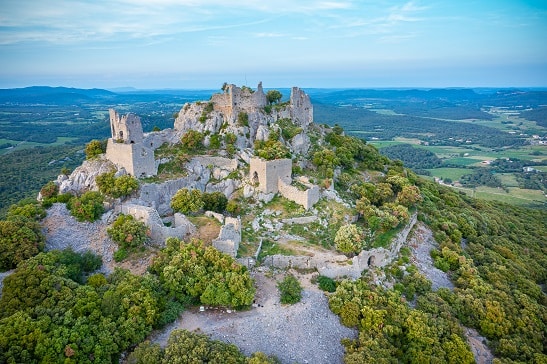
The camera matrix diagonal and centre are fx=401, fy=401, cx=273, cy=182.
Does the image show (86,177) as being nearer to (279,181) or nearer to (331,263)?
(279,181)

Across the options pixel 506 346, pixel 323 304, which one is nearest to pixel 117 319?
pixel 323 304

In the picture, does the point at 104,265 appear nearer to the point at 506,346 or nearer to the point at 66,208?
the point at 66,208

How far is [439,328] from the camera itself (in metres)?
28.6

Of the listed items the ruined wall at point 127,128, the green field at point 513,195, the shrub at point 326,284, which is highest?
the ruined wall at point 127,128

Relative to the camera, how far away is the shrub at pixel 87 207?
33812 mm

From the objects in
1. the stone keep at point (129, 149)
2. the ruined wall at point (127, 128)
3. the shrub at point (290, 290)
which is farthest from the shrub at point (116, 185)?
the shrub at point (290, 290)

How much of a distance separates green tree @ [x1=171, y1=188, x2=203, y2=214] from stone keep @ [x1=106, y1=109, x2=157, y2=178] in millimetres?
5620

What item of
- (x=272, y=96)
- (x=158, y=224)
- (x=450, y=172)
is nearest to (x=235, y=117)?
(x=272, y=96)

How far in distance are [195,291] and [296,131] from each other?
29381 mm

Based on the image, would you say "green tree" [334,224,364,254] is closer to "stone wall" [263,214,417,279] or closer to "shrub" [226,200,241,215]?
"stone wall" [263,214,417,279]

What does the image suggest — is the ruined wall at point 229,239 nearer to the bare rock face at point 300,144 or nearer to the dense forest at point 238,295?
the dense forest at point 238,295

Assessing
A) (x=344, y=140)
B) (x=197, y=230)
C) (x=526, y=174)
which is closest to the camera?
(x=197, y=230)

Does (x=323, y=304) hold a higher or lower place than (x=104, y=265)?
lower

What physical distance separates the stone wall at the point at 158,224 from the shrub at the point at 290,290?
941cm
